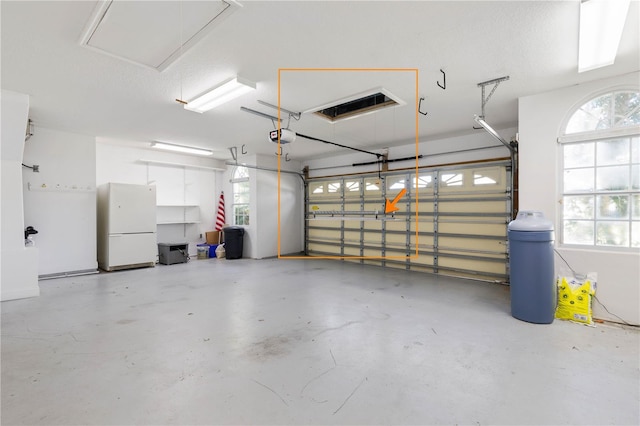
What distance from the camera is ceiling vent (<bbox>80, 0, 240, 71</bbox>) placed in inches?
87.5

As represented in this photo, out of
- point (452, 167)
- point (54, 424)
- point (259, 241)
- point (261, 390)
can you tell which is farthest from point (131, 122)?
point (452, 167)

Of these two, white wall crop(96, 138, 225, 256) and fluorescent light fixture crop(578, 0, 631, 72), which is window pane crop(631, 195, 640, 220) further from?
white wall crop(96, 138, 225, 256)

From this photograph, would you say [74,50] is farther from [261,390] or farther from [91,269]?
[91,269]

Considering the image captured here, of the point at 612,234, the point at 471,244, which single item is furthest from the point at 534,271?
the point at 471,244

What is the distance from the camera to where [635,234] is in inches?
134

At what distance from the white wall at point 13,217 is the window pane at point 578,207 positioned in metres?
7.47

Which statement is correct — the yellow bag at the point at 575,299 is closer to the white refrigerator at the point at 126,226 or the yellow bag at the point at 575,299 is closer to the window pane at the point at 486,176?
the window pane at the point at 486,176

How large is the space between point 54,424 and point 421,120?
5.61 metres

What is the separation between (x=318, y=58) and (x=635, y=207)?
400 centimetres

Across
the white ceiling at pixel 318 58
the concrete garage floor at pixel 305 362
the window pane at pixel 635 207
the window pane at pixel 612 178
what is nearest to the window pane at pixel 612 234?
the window pane at pixel 635 207

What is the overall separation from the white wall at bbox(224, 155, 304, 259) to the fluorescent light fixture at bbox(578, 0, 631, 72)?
6742 mm

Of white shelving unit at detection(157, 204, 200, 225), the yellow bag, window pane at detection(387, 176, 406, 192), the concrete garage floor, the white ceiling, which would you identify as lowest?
the concrete garage floor

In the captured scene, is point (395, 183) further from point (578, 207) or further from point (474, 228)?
point (578, 207)

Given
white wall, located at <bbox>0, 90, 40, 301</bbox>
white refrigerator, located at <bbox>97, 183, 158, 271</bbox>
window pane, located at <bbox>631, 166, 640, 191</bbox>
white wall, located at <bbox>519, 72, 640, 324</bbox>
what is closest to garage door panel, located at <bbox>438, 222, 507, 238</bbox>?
white wall, located at <bbox>519, 72, 640, 324</bbox>
